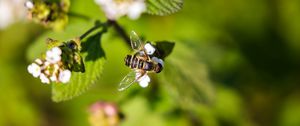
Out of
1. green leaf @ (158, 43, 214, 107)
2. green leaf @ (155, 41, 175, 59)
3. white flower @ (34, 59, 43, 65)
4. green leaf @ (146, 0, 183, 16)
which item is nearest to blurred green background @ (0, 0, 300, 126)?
green leaf @ (158, 43, 214, 107)

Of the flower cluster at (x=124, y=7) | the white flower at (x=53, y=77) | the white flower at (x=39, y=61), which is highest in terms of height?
the flower cluster at (x=124, y=7)

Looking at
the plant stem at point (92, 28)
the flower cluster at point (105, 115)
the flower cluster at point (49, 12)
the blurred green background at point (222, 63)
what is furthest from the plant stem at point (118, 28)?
the blurred green background at point (222, 63)

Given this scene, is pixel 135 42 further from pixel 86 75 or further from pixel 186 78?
pixel 186 78

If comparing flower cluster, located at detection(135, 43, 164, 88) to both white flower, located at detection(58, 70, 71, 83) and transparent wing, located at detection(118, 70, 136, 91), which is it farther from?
white flower, located at detection(58, 70, 71, 83)

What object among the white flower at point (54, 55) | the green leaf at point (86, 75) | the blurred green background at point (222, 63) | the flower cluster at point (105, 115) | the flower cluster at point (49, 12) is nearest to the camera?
the white flower at point (54, 55)

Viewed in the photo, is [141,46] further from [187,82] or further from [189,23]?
[189,23]

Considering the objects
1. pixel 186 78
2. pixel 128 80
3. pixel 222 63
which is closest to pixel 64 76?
pixel 128 80

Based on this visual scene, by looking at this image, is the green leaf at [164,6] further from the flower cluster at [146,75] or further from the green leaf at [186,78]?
the green leaf at [186,78]

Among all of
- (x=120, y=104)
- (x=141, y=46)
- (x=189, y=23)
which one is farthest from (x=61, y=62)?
(x=189, y=23)
